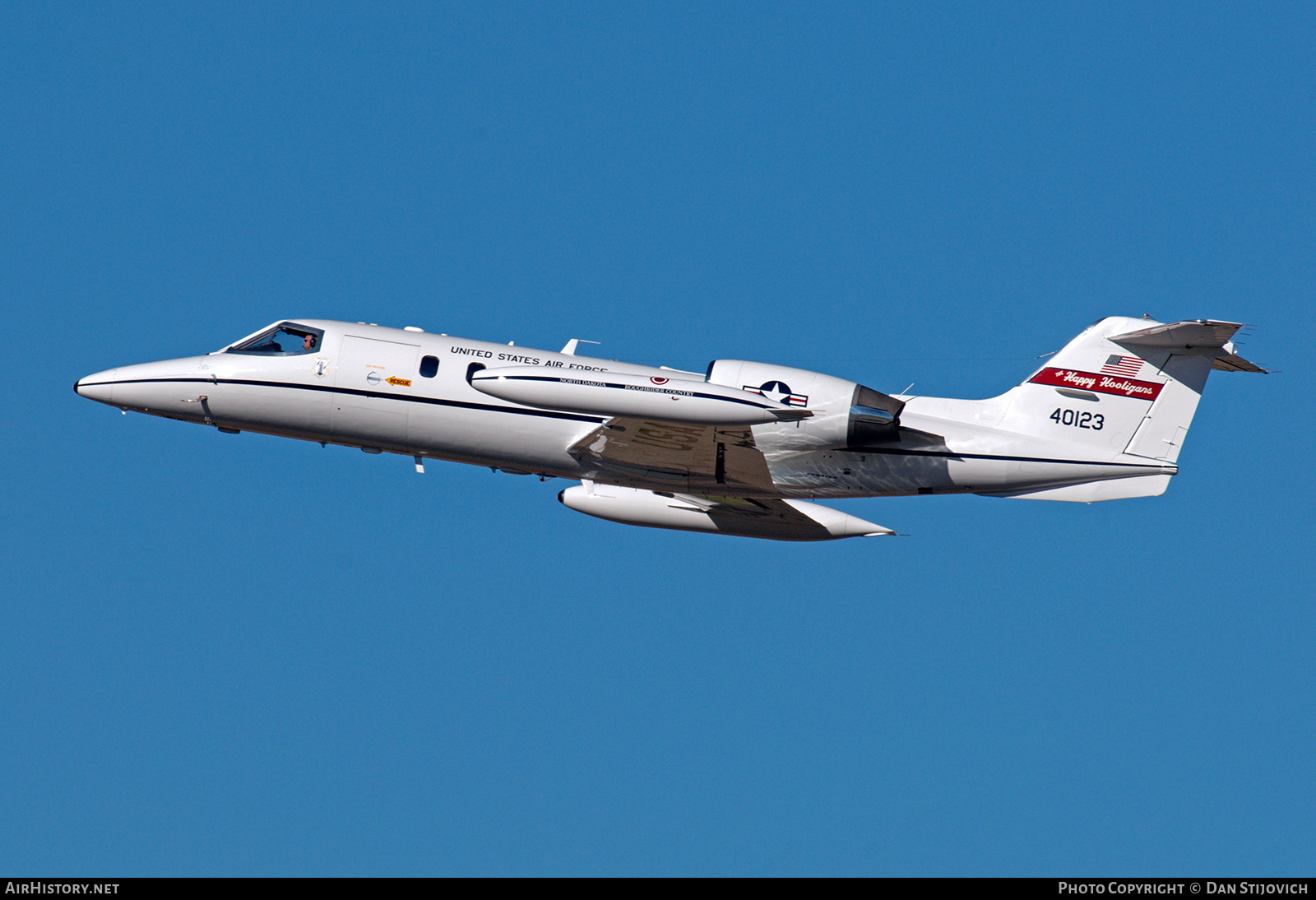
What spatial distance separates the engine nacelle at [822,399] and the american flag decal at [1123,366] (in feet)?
12.8

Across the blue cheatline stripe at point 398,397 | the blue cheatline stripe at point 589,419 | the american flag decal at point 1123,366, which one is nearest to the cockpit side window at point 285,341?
the blue cheatline stripe at point 398,397

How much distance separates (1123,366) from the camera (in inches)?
839

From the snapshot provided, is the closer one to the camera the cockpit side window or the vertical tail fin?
the vertical tail fin

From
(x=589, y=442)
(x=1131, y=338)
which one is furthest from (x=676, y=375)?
(x=1131, y=338)

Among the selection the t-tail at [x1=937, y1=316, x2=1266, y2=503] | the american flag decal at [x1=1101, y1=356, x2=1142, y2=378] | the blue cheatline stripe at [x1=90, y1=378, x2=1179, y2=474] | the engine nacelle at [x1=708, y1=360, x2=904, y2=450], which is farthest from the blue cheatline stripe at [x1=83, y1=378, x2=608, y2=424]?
the american flag decal at [x1=1101, y1=356, x2=1142, y2=378]

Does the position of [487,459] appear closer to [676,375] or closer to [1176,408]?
[676,375]

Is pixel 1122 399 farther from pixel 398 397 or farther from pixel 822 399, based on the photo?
pixel 398 397

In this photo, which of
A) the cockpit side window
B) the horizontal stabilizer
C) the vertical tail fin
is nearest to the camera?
the horizontal stabilizer

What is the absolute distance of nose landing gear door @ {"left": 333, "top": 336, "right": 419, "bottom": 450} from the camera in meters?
21.5

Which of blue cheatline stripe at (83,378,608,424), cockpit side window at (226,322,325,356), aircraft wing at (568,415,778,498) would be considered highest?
cockpit side window at (226,322,325,356)

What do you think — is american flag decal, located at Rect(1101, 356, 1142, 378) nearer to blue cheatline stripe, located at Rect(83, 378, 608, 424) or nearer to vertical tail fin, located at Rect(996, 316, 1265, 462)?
vertical tail fin, located at Rect(996, 316, 1265, 462)

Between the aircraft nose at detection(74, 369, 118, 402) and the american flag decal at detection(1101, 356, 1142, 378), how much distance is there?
52.3 feet
